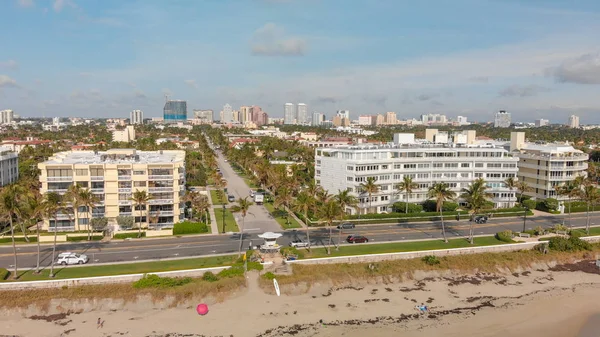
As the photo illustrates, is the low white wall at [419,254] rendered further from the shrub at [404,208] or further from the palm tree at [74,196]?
the palm tree at [74,196]

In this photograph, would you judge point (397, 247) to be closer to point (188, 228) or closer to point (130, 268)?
point (188, 228)

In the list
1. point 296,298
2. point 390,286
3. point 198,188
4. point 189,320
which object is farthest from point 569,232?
point 198,188

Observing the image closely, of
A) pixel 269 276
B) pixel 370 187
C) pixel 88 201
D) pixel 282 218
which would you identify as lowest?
pixel 269 276

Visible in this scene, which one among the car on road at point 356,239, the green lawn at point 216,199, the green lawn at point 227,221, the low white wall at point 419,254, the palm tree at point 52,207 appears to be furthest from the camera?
the green lawn at point 216,199

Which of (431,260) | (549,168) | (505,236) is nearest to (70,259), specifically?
(431,260)

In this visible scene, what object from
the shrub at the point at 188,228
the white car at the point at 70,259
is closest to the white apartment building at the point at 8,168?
the shrub at the point at 188,228

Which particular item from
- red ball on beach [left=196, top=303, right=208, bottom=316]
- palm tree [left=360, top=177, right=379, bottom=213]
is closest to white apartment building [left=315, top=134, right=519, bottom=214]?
palm tree [left=360, top=177, right=379, bottom=213]

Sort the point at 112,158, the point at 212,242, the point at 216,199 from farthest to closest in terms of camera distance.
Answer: the point at 216,199, the point at 112,158, the point at 212,242

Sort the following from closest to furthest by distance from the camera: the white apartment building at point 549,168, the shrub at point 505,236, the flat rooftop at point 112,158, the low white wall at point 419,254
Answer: the low white wall at point 419,254 → the shrub at point 505,236 → the flat rooftop at point 112,158 → the white apartment building at point 549,168
